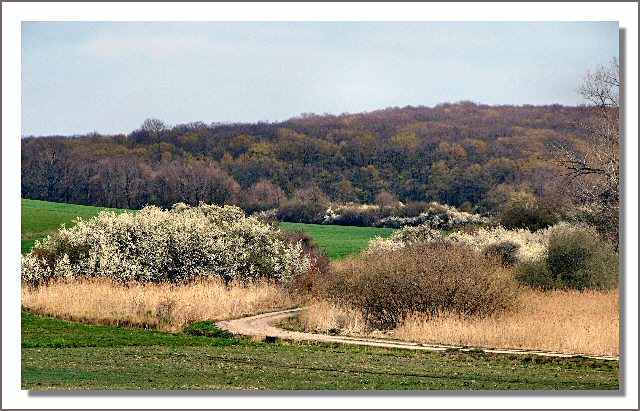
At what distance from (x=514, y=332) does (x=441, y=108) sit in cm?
826

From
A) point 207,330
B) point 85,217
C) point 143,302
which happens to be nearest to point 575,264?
point 207,330

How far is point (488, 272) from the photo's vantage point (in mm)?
27219

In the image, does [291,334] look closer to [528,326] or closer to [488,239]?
[528,326]

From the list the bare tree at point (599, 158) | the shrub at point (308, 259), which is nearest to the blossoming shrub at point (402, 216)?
the shrub at point (308, 259)

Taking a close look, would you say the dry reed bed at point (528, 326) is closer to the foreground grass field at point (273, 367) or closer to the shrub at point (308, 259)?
the foreground grass field at point (273, 367)

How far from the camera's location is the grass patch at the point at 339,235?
4497cm

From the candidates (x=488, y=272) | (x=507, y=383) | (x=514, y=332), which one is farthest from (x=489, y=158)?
(x=507, y=383)

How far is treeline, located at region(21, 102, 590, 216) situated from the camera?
1152 inches

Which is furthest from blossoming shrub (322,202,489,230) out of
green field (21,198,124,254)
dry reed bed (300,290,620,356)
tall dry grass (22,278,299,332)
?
dry reed bed (300,290,620,356)

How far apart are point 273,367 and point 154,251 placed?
17693 millimetres

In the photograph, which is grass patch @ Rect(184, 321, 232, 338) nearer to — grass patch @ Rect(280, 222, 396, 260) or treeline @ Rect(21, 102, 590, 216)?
treeline @ Rect(21, 102, 590, 216)

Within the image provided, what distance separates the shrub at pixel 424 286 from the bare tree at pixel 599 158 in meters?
5.75

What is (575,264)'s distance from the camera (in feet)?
107
